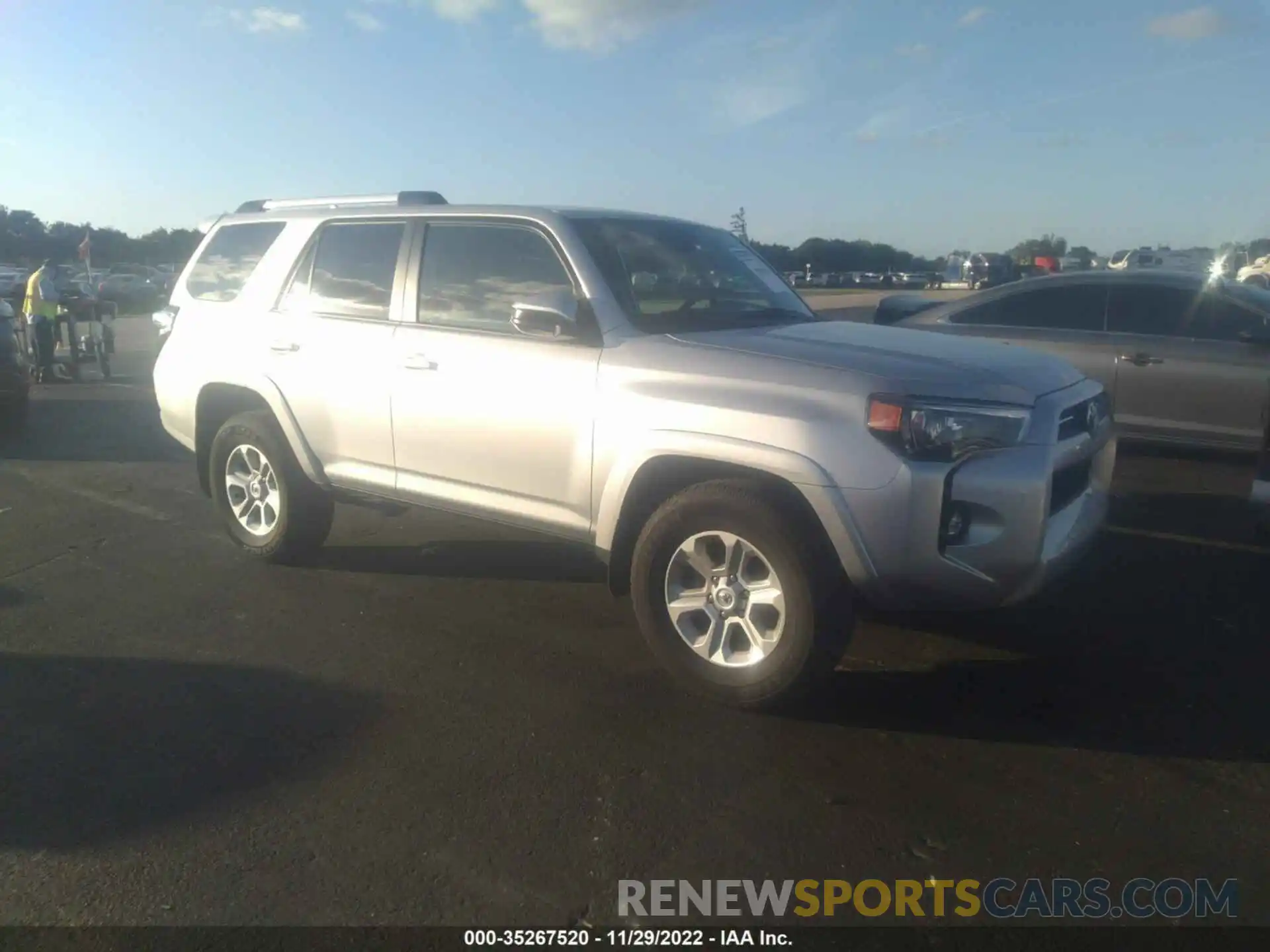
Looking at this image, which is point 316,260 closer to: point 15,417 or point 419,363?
point 419,363

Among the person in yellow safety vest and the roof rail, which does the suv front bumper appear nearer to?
the roof rail

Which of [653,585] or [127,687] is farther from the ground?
[653,585]

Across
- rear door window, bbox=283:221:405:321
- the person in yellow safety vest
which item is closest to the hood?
rear door window, bbox=283:221:405:321

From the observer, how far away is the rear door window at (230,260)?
5934 mm

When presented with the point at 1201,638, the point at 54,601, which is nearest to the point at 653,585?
the point at 1201,638

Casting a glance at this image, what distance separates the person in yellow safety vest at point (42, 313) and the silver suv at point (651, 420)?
9.56m

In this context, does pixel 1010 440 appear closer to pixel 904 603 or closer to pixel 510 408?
pixel 904 603

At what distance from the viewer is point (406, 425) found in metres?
5.03

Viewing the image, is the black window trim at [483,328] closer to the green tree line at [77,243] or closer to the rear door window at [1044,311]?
the rear door window at [1044,311]

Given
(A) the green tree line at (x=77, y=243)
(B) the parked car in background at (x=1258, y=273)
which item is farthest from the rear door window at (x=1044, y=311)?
(A) the green tree line at (x=77, y=243)

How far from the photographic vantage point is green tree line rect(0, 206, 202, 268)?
6359 cm

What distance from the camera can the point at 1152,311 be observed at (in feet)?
26.3

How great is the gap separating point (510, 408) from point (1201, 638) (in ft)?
10.8

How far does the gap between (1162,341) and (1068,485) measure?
14.9 ft
